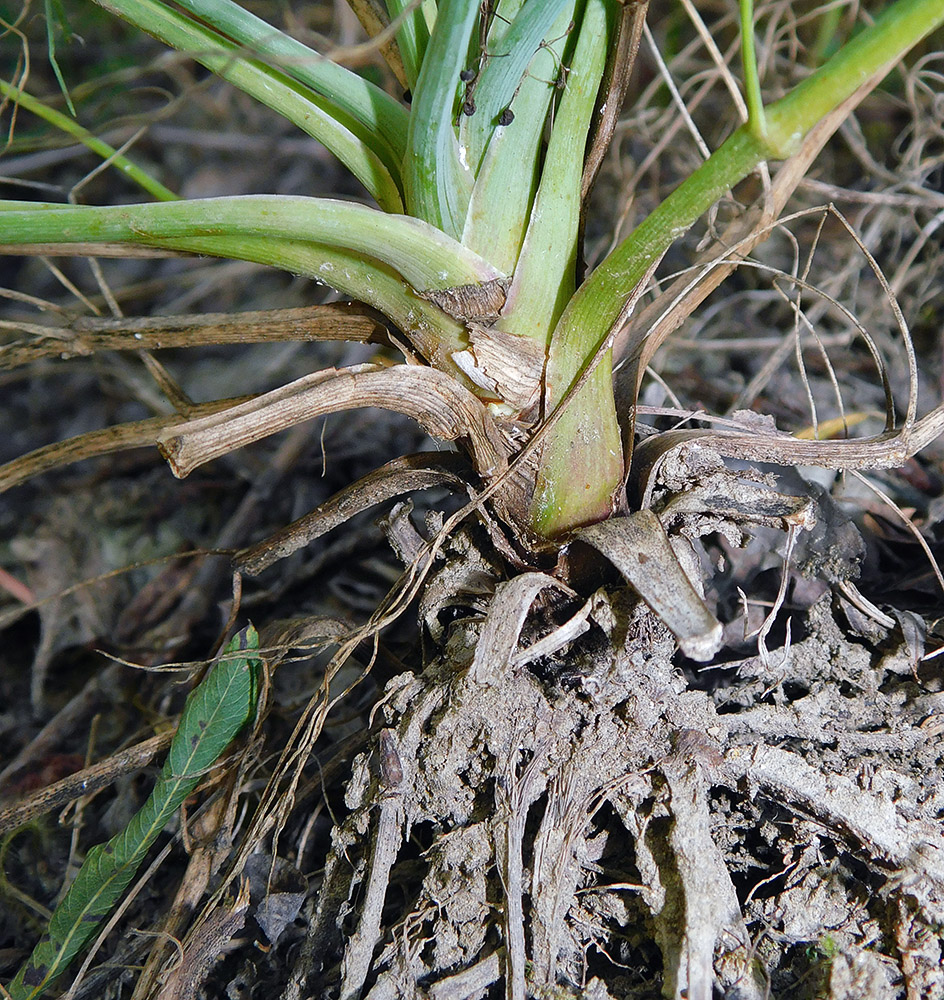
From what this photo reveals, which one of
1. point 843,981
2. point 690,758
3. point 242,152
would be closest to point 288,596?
point 690,758

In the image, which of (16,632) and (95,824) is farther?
(16,632)

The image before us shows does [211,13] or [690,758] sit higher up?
[211,13]

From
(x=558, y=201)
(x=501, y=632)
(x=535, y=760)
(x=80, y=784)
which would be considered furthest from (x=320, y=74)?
(x=80, y=784)

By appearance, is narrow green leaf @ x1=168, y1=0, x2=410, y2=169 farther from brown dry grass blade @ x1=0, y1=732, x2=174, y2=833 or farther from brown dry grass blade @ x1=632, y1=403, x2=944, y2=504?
brown dry grass blade @ x1=0, y1=732, x2=174, y2=833

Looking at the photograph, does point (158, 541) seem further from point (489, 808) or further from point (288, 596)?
point (489, 808)

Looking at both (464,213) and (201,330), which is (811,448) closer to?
(464,213)

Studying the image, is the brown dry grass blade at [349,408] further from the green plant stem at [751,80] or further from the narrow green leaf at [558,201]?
the green plant stem at [751,80]
